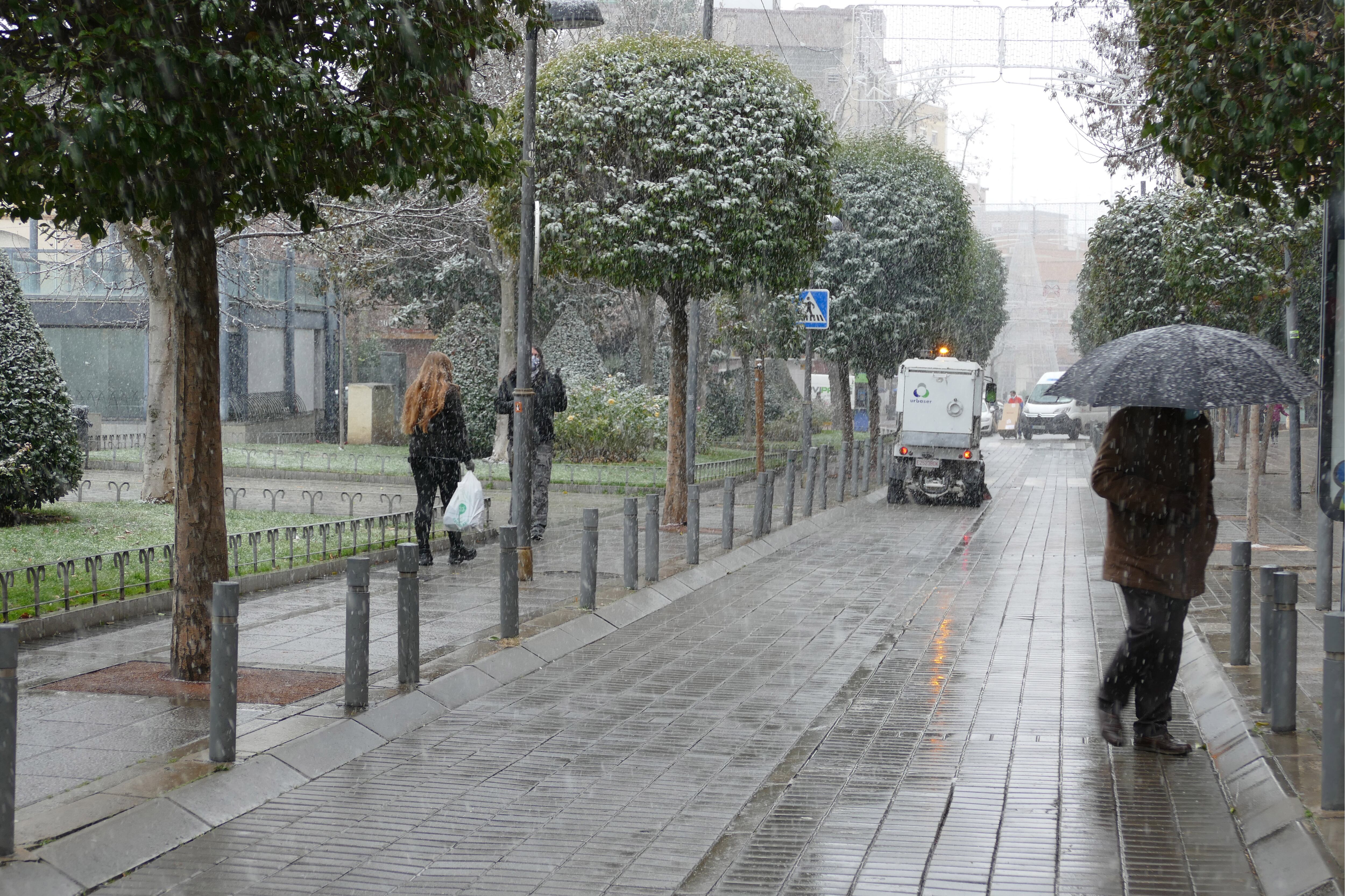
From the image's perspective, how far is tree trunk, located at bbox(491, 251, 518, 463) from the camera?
990 inches

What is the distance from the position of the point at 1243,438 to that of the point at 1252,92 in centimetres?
2265

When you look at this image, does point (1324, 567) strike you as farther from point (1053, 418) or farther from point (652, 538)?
point (1053, 418)

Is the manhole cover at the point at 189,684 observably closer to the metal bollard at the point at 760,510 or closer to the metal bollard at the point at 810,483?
the metal bollard at the point at 760,510

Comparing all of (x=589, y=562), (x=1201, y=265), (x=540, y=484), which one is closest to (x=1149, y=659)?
(x=589, y=562)

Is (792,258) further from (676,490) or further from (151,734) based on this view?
(151,734)

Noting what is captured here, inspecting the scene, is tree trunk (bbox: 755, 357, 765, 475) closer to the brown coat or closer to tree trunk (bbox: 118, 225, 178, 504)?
tree trunk (bbox: 118, 225, 178, 504)

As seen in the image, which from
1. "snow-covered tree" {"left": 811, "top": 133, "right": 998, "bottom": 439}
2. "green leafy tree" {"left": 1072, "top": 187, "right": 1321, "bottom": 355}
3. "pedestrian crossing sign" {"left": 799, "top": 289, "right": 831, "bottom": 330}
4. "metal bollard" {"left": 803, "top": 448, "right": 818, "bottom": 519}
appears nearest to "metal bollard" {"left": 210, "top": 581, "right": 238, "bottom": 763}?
"green leafy tree" {"left": 1072, "top": 187, "right": 1321, "bottom": 355}

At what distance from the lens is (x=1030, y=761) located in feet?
21.7

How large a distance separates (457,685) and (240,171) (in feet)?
10.0

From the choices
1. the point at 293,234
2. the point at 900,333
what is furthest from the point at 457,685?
the point at 900,333

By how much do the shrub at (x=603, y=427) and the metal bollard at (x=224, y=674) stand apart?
1936cm

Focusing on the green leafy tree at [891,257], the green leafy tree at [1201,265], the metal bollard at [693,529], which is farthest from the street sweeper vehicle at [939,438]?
the metal bollard at [693,529]

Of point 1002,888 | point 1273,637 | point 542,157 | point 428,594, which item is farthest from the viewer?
point 542,157

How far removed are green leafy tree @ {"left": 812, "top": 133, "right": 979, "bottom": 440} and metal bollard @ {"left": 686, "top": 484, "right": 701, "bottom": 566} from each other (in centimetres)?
1540
